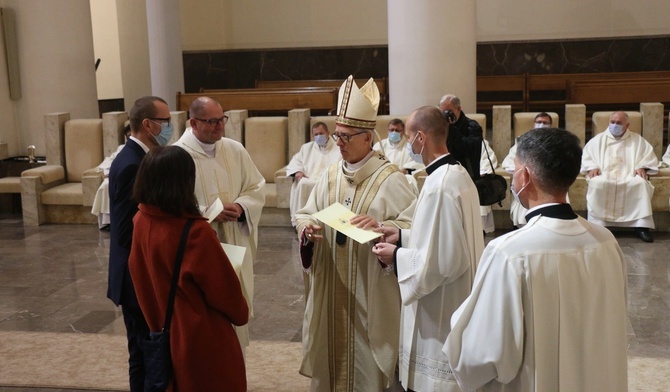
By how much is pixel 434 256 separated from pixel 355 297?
2.57ft

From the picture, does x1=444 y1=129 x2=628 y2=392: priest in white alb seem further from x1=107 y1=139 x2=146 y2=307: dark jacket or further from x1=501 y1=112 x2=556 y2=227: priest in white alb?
x1=501 y1=112 x2=556 y2=227: priest in white alb

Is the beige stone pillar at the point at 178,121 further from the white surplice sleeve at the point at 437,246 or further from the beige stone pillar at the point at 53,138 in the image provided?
the white surplice sleeve at the point at 437,246

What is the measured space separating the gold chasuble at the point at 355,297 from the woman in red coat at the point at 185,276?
3.12 feet

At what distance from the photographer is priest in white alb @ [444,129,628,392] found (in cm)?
229

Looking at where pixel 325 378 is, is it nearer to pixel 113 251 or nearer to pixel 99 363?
pixel 113 251

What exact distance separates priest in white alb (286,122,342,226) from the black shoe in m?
3.12

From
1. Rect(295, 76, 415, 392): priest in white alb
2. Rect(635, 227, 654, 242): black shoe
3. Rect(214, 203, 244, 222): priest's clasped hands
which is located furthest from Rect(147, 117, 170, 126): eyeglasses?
Rect(635, 227, 654, 242): black shoe

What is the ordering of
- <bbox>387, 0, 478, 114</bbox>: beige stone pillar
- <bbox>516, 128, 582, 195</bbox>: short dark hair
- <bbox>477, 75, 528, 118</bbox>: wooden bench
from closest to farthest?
1. <bbox>516, 128, 582, 195</bbox>: short dark hair
2. <bbox>387, 0, 478, 114</bbox>: beige stone pillar
3. <bbox>477, 75, 528, 118</bbox>: wooden bench

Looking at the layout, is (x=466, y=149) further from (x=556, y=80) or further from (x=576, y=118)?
(x=556, y=80)

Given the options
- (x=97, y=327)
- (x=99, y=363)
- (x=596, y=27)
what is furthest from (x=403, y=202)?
(x=596, y=27)

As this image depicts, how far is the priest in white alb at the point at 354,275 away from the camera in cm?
374

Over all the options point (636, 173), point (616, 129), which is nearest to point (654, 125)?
point (616, 129)

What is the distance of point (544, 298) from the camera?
229cm

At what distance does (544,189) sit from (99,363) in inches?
136
